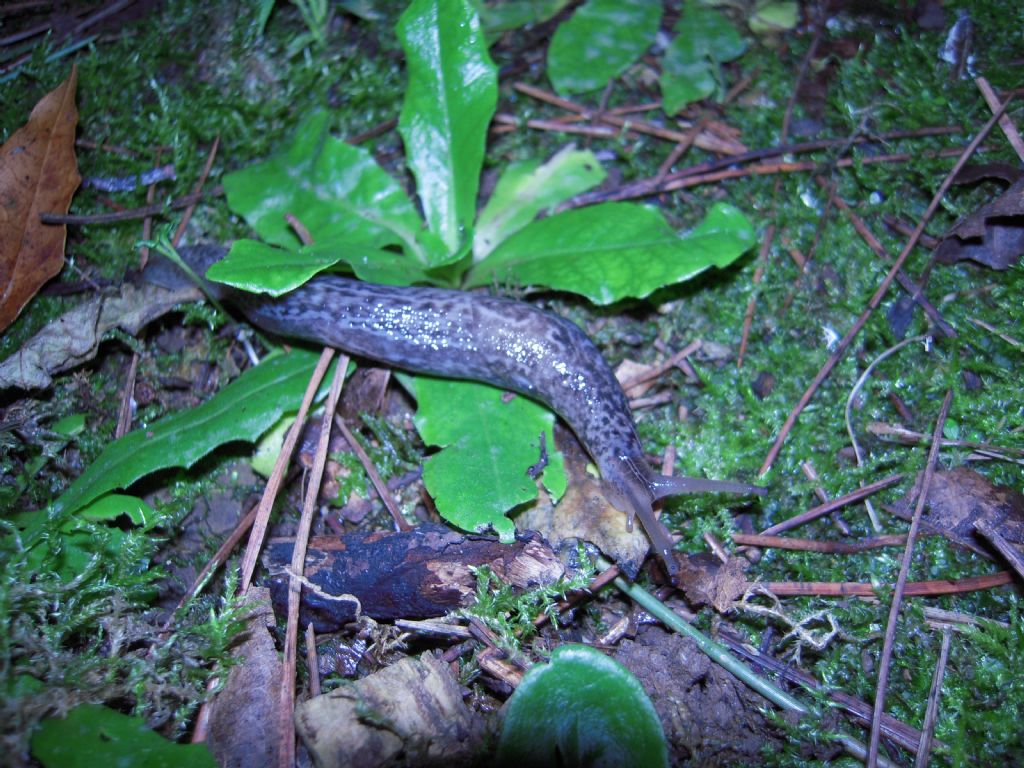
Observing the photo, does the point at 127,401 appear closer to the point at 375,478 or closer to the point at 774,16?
the point at 375,478

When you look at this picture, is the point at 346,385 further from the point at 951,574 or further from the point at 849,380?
the point at 951,574

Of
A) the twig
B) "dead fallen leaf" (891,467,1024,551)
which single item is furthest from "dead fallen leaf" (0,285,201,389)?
"dead fallen leaf" (891,467,1024,551)

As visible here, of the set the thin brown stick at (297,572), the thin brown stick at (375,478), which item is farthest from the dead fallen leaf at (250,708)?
the thin brown stick at (375,478)

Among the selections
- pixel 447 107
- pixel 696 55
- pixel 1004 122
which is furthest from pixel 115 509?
pixel 1004 122

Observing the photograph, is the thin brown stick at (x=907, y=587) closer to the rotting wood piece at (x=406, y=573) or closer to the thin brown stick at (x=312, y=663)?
the rotting wood piece at (x=406, y=573)

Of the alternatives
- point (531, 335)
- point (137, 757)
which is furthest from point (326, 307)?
point (137, 757)

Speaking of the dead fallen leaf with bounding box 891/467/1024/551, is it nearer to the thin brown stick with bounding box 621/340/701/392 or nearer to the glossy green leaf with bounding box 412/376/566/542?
the thin brown stick with bounding box 621/340/701/392

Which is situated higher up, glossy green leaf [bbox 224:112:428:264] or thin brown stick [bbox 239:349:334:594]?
glossy green leaf [bbox 224:112:428:264]
